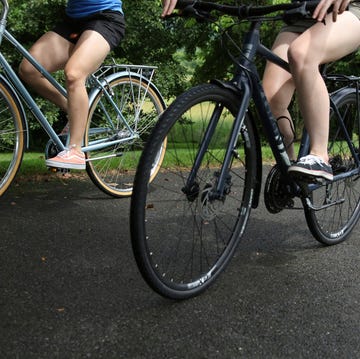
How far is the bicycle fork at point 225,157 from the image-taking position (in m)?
2.63

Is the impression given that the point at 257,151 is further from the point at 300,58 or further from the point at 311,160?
the point at 300,58

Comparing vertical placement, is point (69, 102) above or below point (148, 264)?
above

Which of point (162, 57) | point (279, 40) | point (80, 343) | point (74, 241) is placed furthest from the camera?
point (162, 57)

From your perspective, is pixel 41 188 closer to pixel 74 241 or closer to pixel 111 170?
pixel 111 170

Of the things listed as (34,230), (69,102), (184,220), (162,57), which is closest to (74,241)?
(34,230)

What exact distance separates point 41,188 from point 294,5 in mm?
2955

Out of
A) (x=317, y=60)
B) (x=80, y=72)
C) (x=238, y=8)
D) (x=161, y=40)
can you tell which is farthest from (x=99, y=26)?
(x=161, y=40)

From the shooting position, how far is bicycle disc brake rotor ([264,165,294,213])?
312 centimetres

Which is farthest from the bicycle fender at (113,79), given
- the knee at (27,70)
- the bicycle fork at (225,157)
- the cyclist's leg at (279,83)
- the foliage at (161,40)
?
the foliage at (161,40)

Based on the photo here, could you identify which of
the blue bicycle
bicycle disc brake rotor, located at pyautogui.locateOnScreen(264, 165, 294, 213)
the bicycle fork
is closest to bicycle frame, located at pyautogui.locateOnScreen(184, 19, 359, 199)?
the bicycle fork

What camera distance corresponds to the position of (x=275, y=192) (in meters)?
3.15

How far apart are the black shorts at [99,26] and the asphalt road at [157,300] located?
4.29ft

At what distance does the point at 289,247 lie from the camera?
11.6ft

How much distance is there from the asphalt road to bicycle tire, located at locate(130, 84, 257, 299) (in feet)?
0.42
